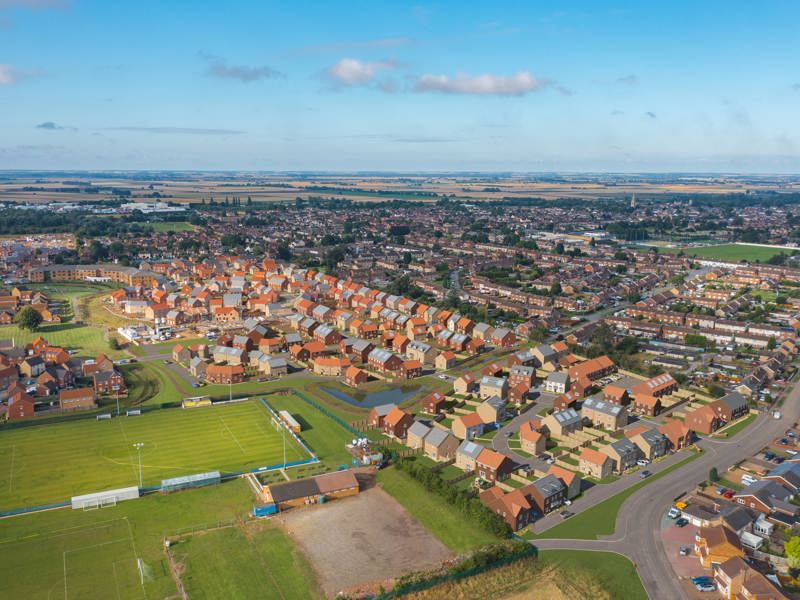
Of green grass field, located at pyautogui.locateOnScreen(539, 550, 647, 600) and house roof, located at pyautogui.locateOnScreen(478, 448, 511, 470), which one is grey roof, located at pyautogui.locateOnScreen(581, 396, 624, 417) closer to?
house roof, located at pyautogui.locateOnScreen(478, 448, 511, 470)

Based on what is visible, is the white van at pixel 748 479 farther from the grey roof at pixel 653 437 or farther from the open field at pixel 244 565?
the open field at pixel 244 565

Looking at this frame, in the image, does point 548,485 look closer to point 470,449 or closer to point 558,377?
point 470,449

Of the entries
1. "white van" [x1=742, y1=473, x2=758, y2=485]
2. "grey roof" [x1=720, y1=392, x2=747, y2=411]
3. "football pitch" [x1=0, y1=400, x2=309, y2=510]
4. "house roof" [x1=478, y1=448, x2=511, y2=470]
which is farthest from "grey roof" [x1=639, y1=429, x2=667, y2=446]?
"football pitch" [x1=0, y1=400, x2=309, y2=510]

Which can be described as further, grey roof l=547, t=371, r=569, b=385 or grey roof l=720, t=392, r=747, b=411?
grey roof l=547, t=371, r=569, b=385

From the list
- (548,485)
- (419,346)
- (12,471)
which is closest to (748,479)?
(548,485)

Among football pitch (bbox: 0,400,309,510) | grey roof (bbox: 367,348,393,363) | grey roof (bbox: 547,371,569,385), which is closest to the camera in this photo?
football pitch (bbox: 0,400,309,510)

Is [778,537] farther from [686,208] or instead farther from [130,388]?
[686,208]

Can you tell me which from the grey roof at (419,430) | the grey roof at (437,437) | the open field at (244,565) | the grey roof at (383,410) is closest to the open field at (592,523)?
the grey roof at (437,437)
